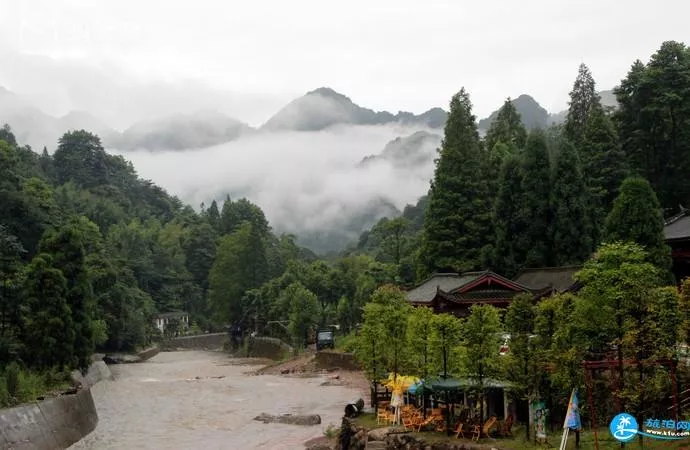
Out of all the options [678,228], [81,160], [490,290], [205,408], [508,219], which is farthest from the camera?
[81,160]

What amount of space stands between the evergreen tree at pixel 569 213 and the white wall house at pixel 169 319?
76.4 meters

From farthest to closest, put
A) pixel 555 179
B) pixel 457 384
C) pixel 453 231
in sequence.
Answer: pixel 453 231, pixel 555 179, pixel 457 384

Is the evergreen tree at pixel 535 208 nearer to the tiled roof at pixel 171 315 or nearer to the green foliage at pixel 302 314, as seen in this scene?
the green foliage at pixel 302 314

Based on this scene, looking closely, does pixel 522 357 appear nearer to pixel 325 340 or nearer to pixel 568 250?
pixel 568 250

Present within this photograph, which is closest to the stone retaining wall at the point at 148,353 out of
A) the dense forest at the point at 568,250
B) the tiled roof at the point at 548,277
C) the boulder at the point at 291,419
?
the dense forest at the point at 568,250

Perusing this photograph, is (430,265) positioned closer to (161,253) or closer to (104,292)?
(104,292)

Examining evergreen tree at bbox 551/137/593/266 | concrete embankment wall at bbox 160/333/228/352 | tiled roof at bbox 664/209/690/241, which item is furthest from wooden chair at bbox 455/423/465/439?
concrete embankment wall at bbox 160/333/228/352

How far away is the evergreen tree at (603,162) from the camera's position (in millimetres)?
55706

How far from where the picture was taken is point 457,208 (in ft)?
194

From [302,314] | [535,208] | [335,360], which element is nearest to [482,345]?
[535,208]

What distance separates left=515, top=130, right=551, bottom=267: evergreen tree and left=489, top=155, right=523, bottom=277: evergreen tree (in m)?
0.46

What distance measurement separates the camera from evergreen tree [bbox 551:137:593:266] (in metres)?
49.1

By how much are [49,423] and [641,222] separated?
103ft

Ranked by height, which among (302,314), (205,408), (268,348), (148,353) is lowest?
(148,353)
